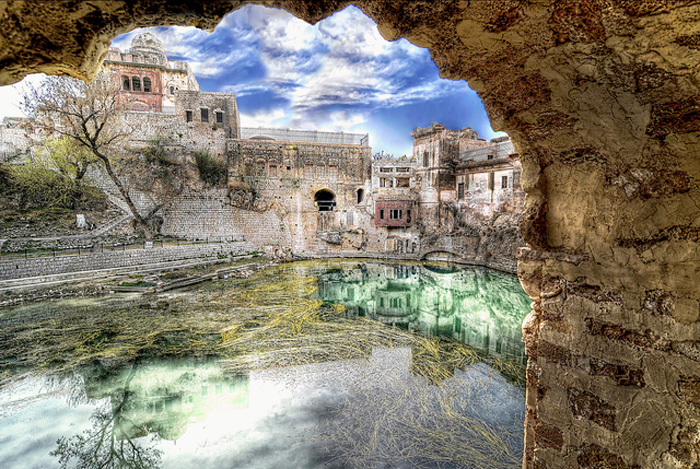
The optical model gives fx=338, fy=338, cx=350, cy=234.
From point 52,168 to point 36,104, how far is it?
667cm

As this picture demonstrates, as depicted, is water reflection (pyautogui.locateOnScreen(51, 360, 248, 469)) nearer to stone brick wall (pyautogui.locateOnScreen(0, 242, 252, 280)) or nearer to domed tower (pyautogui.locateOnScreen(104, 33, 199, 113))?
stone brick wall (pyautogui.locateOnScreen(0, 242, 252, 280))

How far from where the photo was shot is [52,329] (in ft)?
32.6

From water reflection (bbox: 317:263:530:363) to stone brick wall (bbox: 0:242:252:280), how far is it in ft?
27.0

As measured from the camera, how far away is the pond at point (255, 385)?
5414 millimetres

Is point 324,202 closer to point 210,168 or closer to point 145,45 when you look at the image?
point 210,168

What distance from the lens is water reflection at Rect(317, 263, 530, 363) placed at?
35.0 feet

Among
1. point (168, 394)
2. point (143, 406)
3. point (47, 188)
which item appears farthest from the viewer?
point (47, 188)

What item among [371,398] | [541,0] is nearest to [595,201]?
[541,0]

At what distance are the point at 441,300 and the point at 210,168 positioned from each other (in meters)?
20.5

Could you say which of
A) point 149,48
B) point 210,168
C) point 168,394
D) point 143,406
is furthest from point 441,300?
point 149,48

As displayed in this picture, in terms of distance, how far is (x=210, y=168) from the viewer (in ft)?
87.0

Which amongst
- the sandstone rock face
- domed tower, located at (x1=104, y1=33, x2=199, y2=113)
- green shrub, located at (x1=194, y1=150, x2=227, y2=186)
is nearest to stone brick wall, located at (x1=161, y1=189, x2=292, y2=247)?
green shrub, located at (x1=194, y1=150, x2=227, y2=186)

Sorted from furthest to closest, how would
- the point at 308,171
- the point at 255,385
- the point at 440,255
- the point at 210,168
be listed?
the point at 308,171, the point at 440,255, the point at 210,168, the point at 255,385

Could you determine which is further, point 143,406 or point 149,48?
point 149,48
